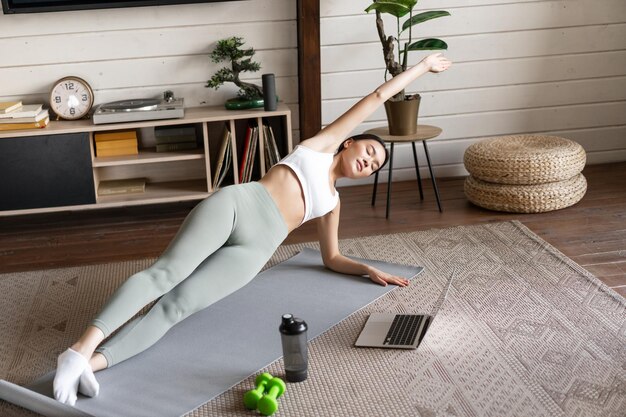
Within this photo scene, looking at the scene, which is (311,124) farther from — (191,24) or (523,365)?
(523,365)

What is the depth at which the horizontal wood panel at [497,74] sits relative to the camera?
165 inches

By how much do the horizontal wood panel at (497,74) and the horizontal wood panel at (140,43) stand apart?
38 cm

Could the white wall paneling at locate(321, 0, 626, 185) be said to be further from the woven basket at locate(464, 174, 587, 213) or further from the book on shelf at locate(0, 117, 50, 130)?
the book on shelf at locate(0, 117, 50, 130)

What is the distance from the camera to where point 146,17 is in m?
3.90

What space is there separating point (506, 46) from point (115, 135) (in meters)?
2.13

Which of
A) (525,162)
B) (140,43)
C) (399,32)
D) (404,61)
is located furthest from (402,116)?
(140,43)

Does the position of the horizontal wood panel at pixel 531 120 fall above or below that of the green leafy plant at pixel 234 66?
below

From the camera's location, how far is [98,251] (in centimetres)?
353

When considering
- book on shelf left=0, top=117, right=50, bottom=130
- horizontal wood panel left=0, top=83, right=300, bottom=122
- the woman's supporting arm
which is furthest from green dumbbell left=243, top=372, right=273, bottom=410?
horizontal wood panel left=0, top=83, right=300, bottom=122

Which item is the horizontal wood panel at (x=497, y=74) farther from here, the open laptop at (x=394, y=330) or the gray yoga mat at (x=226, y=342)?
the open laptop at (x=394, y=330)

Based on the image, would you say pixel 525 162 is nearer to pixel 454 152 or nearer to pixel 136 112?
pixel 454 152

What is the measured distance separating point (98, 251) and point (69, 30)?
1152 mm

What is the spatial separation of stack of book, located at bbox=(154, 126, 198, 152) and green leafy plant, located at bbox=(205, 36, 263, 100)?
259mm

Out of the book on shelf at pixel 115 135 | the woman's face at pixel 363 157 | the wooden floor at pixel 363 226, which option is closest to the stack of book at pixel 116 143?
the book on shelf at pixel 115 135
